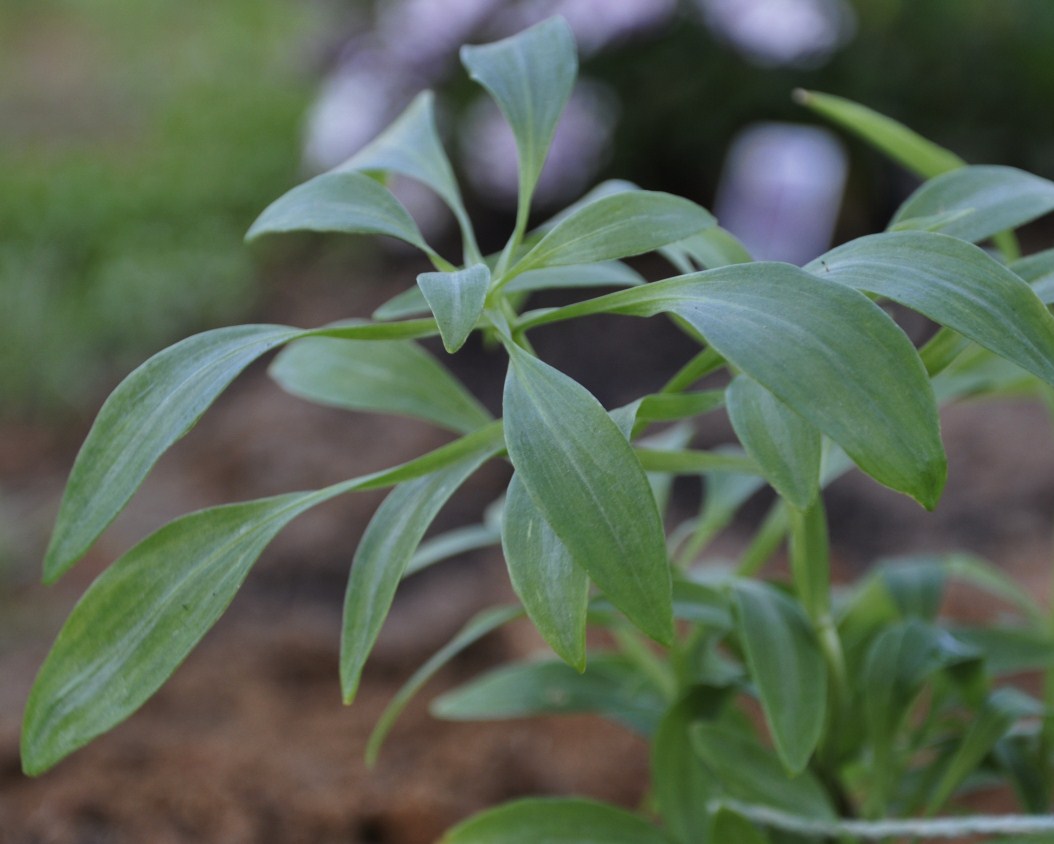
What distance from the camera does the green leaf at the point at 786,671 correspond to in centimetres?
60

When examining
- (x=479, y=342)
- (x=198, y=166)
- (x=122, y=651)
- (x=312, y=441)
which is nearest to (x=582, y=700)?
(x=122, y=651)

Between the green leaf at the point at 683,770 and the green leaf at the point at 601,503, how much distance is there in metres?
0.30

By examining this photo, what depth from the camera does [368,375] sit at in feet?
2.37

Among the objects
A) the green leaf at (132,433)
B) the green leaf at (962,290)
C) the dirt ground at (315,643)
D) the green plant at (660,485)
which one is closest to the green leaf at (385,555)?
the green plant at (660,485)

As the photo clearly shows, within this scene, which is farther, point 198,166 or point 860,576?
point 198,166

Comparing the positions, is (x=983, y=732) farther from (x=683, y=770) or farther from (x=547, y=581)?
(x=547, y=581)

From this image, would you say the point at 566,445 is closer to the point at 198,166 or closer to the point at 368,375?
the point at 368,375

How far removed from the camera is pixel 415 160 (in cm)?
68

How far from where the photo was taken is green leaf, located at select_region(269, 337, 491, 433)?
713mm

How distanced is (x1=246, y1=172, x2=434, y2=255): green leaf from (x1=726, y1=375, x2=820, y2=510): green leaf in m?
0.19

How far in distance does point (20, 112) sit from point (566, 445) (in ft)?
13.3

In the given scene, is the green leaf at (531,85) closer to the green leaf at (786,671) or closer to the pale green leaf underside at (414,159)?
the pale green leaf underside at (414,159)

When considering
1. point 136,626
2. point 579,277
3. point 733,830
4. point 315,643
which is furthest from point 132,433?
point 315,643

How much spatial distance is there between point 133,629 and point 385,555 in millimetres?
119
